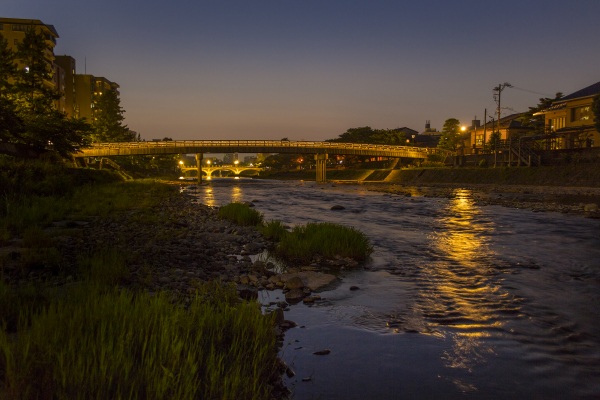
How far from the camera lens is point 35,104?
41219 mm

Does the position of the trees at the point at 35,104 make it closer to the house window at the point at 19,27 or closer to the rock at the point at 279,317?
the rock at the point at 279,317

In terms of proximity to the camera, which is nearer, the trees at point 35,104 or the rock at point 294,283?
the rock at point 294,283

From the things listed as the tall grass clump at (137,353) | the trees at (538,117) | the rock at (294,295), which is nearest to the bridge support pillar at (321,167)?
the trees at (538,117)

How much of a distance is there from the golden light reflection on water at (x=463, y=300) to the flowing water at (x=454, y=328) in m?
0.02

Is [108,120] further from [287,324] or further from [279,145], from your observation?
[287,324]

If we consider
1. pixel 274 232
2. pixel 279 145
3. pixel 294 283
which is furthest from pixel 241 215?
pixel 279 145

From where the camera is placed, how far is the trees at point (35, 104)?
113 feet

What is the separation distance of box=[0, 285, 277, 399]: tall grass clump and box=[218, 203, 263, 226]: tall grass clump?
14.1m

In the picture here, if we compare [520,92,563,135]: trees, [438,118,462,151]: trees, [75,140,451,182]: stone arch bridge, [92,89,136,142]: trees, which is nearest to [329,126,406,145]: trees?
[438,118,462,151]: trees

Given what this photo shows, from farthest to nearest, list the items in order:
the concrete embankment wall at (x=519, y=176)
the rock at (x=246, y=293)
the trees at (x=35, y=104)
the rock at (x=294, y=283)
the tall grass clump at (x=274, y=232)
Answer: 1. the concrete embankment wall at (x=519, y=176)
2. the trees at (x=35, y=104)
3. the tall grass clump at (x=274, y=232)
4. the rock at (x=294, y=283)
5. the rock at (x=246, y=293)

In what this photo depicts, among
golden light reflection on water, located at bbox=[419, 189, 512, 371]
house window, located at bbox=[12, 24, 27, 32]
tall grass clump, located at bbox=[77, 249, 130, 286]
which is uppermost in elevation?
house window, located at bbox=[12, 24, 27, 32]

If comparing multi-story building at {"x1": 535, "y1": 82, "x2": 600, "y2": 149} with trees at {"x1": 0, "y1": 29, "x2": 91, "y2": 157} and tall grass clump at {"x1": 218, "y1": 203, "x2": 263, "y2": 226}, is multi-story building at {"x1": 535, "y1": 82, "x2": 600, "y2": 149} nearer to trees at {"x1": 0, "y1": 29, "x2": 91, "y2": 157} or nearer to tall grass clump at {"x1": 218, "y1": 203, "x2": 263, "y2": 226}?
tall grass clump at {"x1": 218, "y1": 203, "x2": 263, "y2": 226}

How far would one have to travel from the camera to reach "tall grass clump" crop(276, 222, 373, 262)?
500 inches

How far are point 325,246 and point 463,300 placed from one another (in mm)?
4701
